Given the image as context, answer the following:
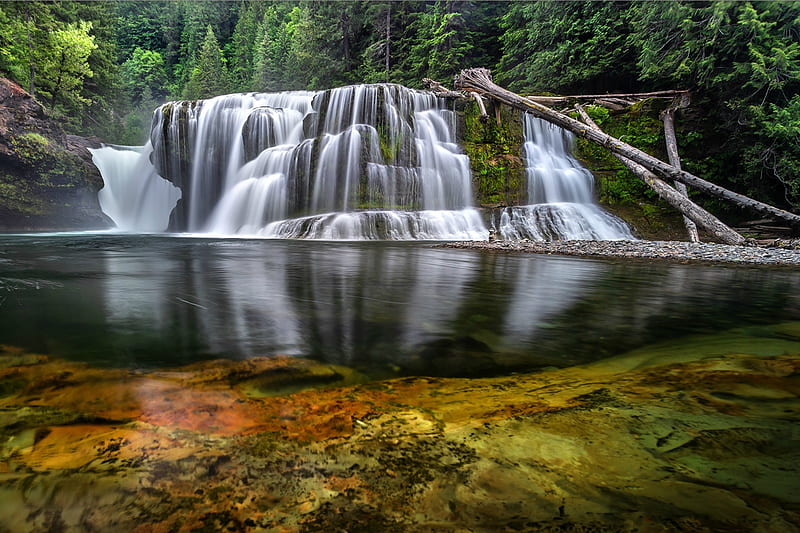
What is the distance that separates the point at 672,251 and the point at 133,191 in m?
23.4

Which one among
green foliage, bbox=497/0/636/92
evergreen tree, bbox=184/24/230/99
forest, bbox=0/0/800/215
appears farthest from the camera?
evergreen tree, bbox=184/24/230/99

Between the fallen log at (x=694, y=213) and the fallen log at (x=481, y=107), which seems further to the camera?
the fallen log at (x=481, y=107)

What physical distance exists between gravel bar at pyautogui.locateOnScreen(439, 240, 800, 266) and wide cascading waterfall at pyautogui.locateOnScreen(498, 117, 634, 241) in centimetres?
250

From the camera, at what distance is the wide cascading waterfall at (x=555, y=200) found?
1115 cm

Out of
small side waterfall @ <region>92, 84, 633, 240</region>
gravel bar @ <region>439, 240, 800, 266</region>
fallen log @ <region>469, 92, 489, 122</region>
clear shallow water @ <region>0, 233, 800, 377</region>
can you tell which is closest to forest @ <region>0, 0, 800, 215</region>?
small side waterfall @ <region>92, 84, 633, 240</region>

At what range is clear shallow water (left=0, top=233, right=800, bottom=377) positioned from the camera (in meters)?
1.90

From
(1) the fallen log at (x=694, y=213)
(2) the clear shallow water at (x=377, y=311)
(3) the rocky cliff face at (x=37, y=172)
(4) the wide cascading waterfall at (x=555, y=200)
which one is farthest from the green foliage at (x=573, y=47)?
(3) the rocky cliff face at (x=37, y=172)

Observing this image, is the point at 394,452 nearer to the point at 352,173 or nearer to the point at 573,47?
→ the point at 352,173

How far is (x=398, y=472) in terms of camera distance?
87 cm

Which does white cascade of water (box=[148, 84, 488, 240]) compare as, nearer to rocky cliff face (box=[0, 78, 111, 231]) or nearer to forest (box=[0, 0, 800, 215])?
rocky cliff face (box=[0, 78, 111, 231])

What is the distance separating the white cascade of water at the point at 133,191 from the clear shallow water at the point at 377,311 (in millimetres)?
16837

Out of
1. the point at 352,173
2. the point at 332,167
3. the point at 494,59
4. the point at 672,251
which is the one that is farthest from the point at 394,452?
the point at 494,59

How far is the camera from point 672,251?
7.24 m

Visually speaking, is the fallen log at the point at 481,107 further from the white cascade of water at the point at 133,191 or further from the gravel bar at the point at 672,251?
the white cascade of water at the point at 133,191
